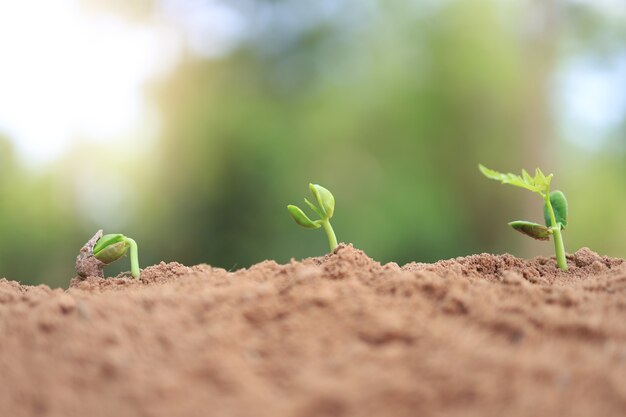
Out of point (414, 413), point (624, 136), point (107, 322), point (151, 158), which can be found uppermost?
point (151, 158)

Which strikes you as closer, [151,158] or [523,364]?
[523,364]

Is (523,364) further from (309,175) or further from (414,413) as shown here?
(309,175)

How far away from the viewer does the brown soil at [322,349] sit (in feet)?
1.91

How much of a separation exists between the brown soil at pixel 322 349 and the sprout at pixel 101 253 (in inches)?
11.6

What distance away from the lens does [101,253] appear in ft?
3.82

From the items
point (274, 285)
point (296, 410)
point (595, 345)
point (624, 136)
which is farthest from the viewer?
point (624, 136)

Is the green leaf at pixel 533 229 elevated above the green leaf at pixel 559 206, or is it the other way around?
the green leaf at pixel 559 206

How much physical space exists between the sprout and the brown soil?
0.97 ft

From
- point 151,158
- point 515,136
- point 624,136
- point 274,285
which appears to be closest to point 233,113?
point 151,158

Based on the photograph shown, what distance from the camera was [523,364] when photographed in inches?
24.7

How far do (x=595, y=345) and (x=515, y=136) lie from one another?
289 inches

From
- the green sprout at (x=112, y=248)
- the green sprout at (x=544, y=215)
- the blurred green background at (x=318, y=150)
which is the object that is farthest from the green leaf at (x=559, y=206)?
the blurred green background at (x=318, y=150)

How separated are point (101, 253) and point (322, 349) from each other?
24.7 inches

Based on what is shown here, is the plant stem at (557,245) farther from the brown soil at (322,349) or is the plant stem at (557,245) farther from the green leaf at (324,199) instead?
the green leaf at (324,199)
